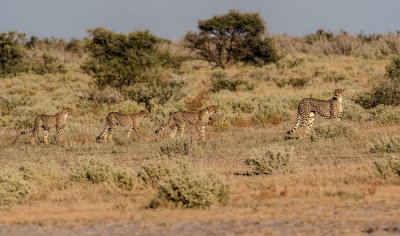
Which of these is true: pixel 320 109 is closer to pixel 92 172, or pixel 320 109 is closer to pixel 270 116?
pixel 270 116

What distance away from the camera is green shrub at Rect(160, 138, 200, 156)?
587 inches

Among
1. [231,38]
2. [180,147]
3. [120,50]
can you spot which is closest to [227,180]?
[180,147]

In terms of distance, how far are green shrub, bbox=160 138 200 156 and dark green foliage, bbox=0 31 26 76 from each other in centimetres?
2873

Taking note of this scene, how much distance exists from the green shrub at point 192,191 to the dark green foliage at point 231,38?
35392 mm

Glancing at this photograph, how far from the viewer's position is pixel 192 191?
26.5 ft

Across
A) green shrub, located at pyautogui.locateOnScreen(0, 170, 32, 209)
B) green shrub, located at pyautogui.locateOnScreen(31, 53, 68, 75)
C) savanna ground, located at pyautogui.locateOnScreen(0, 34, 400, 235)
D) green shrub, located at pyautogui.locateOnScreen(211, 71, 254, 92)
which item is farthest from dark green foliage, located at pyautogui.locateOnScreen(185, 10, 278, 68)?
green shrub, located at pyautogui.locateOnScreen(0, 170, 32, 209)

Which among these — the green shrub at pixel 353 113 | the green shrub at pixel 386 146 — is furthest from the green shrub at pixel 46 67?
the green shrub at pixel 386 146

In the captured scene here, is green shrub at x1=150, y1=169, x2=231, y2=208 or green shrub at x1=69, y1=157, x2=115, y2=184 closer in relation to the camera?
green shrub at x1=150, y1=169, x2=231, y2=208

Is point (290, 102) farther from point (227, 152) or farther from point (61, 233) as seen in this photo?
point (61, 233)

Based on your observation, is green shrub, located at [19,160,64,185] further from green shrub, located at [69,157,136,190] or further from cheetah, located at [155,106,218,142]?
cheetah, located at [155,106,218,142]

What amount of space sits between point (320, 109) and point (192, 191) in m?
9.88

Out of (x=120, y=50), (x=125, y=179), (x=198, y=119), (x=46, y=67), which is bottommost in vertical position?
(x=125, y=179)

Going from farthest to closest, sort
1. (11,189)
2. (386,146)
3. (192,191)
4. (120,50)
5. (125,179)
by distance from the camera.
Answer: (120,50)
(386,146)
(125,179)
(11,189)
(192,191)

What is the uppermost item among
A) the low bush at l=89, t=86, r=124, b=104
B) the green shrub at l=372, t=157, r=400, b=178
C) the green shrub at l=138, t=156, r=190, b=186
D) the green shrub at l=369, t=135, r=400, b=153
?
the low bush at l=89, t=86, r=124, b=104
